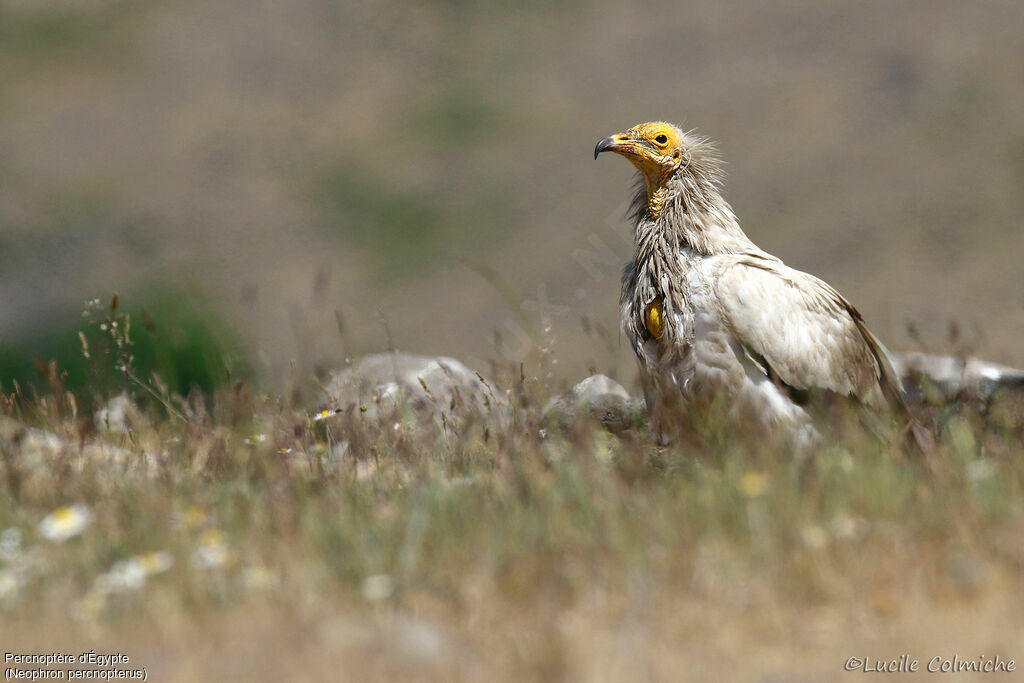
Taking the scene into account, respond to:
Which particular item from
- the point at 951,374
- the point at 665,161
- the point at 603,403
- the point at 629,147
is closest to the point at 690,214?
the point at 665,161

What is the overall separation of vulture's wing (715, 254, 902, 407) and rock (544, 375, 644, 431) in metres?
1.06

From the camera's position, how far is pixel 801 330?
509 cm

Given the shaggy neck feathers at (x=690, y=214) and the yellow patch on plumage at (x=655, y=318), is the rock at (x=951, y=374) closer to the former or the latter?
the shaggy neck feathers at (x=690, y=214)

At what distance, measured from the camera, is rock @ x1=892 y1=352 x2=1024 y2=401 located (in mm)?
5380

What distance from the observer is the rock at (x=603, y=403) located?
5.87 metres

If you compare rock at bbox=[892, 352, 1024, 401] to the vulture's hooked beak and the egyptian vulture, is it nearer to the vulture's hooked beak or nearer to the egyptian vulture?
the egyptian vulture

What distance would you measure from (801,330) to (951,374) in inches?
54.6

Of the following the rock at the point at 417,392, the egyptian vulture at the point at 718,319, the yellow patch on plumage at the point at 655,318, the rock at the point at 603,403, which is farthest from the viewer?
the rock at the point at 603,403

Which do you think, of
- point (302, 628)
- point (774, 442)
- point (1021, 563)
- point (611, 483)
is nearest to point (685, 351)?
point (774, 442)

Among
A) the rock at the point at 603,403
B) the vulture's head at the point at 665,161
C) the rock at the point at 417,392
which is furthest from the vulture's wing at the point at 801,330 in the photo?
the rock at the point at 417,392

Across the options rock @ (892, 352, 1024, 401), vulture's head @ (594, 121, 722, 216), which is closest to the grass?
rock @ (892, 352, 1024, 401)

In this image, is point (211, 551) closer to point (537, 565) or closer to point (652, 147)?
point (537, 565)

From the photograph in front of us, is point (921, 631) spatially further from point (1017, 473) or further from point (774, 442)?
point (774, 442)

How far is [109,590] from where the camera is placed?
124 inches
